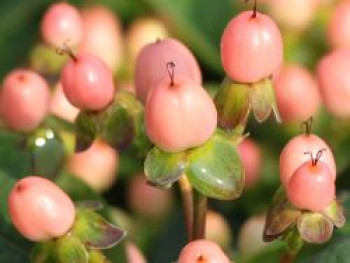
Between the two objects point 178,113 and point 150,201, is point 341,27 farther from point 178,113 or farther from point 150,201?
point 178,113

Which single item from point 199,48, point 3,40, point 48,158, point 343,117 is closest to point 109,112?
point 48,158

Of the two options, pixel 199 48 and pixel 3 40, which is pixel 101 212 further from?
pixel 3 40

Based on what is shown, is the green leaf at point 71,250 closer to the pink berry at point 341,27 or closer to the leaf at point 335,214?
the leaf at point 335,214

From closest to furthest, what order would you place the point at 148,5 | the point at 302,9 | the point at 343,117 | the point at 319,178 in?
the point at 319,178 < the point at 343,117 < the point at 302,9 < the point at 148,5

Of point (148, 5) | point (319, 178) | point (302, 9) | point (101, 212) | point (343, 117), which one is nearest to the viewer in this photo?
point (319, 178)

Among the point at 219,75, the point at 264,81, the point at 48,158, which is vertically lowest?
the point at 219,75

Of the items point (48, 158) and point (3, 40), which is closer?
Answer: point (48, 158)

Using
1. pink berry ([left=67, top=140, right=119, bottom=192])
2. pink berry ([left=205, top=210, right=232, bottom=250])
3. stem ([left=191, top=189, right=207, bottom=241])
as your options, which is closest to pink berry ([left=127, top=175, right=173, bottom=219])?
pink berry ([left=67, top=140, right=119, bottom=192])

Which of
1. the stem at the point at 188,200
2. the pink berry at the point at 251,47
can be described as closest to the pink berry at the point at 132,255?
the stem at the point at 188,200

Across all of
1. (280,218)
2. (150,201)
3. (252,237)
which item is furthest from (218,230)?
(280,218)
